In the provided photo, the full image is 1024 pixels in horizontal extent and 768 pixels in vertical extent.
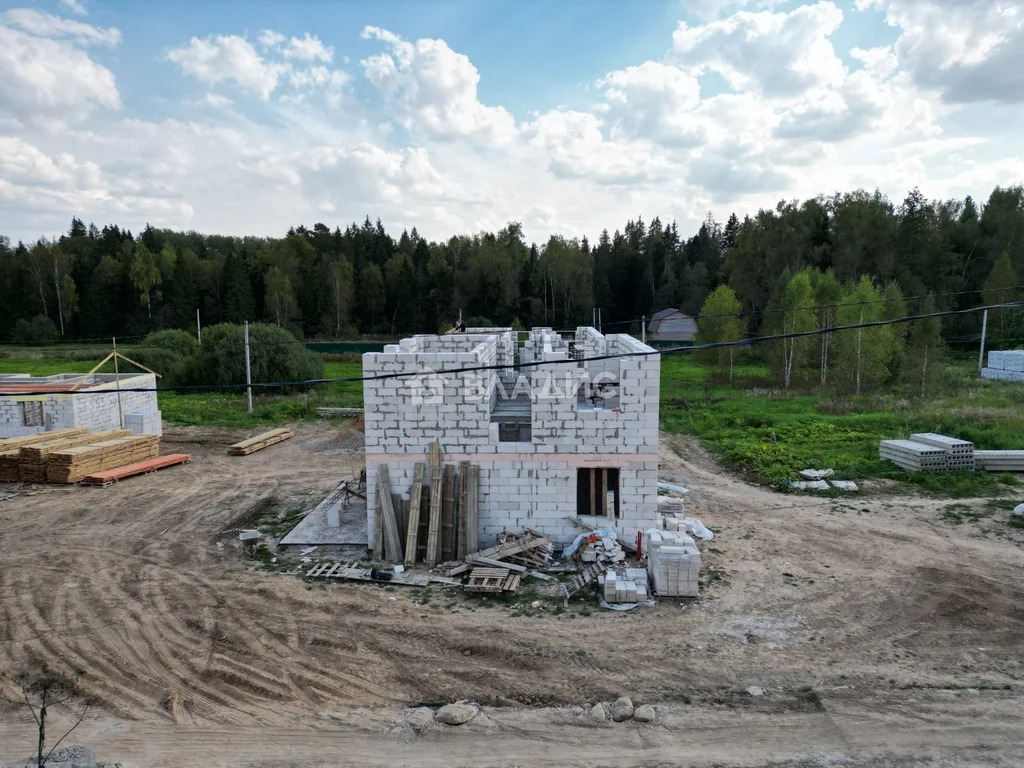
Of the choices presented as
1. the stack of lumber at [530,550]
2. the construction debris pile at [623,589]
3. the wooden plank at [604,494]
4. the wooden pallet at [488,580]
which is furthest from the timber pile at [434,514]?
the construction debris pile at [623,589]

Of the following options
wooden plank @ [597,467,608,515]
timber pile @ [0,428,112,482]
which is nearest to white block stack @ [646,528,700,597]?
wooden plank @ [597,467,608,515]

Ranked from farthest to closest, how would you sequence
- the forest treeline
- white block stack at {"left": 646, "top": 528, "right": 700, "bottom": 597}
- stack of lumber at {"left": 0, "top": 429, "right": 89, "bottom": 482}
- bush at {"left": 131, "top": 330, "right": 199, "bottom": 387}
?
the forest treeline → bush at {"left": 131, "top": 330, "right": 199, "bottom": 387} → stack of lumber at {"left": 0, "top": 429, "right": 89, "bottom": 482} → white block stack at {"left": 646, "top": 528, "right": 700, "bottom": 597}

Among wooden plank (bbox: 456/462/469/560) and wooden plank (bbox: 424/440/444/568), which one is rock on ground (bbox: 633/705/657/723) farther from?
wooden plank (bbox: 424/440/444/568)

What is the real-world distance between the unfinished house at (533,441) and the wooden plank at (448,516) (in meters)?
0.32

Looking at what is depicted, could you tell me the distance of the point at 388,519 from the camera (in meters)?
11.8

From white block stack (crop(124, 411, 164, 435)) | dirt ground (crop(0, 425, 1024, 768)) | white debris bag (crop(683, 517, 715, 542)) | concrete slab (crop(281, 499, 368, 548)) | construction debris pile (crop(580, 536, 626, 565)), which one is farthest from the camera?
white block stack (crop(124, 411, 164, 435))

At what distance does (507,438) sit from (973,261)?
171 feet

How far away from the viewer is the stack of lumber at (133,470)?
57.4ft

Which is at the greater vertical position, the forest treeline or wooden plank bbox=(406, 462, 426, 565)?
the forest treeline

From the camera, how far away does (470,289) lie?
6319cm

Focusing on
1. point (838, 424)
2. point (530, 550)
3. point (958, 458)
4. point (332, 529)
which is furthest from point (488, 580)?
point (838, 424)

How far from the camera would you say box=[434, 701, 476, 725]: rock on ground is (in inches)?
292

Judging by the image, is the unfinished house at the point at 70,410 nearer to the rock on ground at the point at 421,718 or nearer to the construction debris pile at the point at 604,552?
the construction debris pile at the point at 604,552

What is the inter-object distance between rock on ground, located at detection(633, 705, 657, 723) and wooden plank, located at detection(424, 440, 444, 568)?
5.06 m
